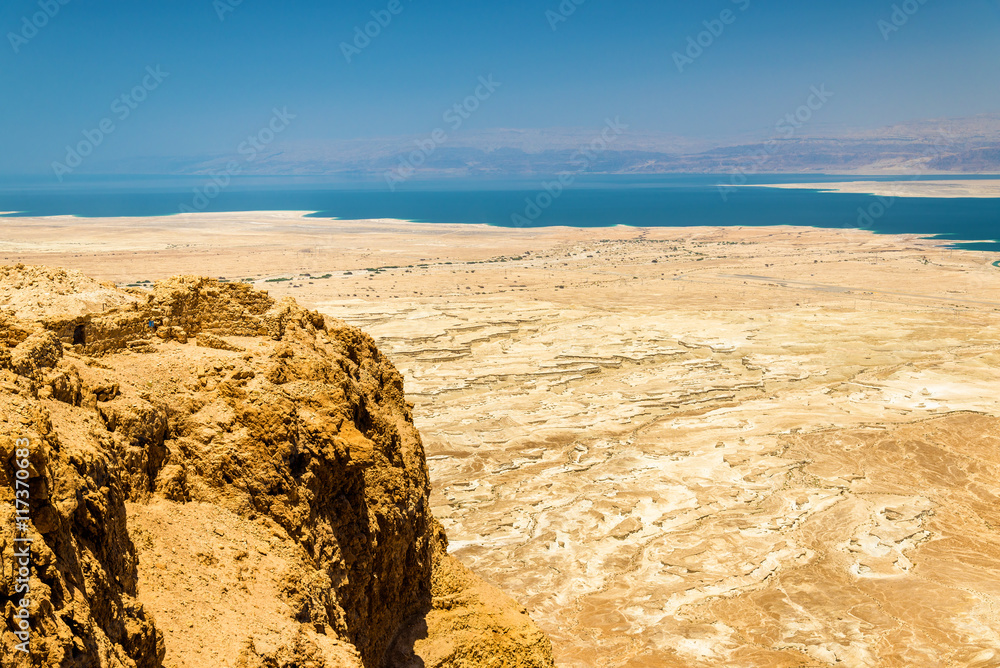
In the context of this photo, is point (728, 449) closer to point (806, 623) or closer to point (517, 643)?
point (806, 623)

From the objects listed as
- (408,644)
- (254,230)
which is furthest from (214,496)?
(254,230)

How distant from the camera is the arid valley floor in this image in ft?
45.8

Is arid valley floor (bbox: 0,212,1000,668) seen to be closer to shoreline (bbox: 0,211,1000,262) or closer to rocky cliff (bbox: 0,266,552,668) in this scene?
rocky cliff (bbox: 0,266,552,668)

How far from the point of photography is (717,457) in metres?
20.9

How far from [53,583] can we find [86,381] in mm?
2372

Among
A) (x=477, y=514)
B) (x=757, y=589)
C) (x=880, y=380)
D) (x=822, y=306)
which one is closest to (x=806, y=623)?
(x=757, y=589)

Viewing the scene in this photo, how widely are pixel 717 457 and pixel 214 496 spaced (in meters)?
17.0

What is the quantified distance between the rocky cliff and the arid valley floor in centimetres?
610

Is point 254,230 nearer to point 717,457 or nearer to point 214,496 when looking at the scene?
point 717,457

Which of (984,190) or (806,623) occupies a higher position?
(984,190)

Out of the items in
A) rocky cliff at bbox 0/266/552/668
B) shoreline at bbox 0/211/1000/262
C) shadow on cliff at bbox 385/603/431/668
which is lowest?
shadow on cliff at bbox 385/603/431/668

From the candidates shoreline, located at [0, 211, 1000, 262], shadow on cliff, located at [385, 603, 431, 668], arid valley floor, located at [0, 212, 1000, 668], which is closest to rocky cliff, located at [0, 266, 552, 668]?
shadow on cliff, located at [385, 603, 431, 668]

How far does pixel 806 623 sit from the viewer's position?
543 inches

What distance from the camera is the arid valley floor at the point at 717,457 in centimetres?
1397
